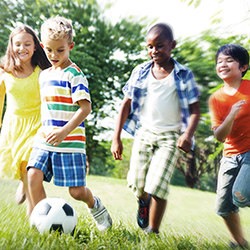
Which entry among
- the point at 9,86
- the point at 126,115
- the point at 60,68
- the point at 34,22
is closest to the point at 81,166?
the point at 126,115

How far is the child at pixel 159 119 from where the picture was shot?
2.57m

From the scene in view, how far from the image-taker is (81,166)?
2598 mm

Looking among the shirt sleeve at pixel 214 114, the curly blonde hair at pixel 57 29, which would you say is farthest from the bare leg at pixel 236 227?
the curly blonde hair at pixel 57 29

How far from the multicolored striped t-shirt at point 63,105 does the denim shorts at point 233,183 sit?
110cm

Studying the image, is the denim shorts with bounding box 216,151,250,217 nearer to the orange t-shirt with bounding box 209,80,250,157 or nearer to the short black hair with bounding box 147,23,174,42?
the orange t-shirt with bounding box 209,80,250,157

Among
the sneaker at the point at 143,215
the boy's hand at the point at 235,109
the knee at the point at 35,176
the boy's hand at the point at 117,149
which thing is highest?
the boy's hand at the point at 235,109

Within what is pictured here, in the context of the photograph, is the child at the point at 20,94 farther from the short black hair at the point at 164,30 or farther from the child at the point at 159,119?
the short black hair at the point at 164,30

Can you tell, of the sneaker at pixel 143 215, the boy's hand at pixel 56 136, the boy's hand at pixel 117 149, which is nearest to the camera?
the boy's hand at pixel 56 136

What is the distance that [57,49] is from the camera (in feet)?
8.41

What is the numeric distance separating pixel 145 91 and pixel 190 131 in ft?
1.60

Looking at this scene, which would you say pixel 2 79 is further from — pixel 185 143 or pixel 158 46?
pixel 185 143

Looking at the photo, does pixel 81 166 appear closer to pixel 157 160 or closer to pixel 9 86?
pixel 157 160

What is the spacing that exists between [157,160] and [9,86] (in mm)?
1430

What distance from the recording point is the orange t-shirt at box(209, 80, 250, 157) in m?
2.62
